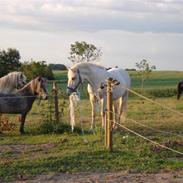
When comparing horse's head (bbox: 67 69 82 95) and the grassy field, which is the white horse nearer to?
horse's head (bbox: 67 69 82 95)

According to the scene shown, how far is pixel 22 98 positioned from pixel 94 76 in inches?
85.8

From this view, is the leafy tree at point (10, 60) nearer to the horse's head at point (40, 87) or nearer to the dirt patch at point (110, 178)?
the horse's head at point (40, 87)

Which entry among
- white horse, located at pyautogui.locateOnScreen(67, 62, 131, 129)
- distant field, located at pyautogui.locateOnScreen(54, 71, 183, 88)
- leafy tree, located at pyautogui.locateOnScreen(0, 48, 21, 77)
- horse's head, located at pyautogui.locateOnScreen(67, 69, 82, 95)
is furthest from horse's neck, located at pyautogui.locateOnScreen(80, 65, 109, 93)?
distant field, located at pyautogui.locateOnScreen(54, 71, 183, 88)

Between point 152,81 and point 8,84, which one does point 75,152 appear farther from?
point 152,81

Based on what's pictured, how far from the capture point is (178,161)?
28.7 feet

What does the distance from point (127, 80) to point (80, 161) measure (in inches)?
229

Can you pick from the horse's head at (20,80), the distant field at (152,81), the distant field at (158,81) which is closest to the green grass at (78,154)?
the horse's head at (20,80)

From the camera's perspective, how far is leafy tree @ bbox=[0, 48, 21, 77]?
49969 millimetres

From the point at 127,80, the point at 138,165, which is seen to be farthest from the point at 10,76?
the point at 138,165

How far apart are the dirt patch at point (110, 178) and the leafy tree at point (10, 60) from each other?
40.9 metres

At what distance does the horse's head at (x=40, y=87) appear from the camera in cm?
1263

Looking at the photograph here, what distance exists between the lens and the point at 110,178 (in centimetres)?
757

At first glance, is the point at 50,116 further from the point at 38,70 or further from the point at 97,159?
the point at 38,70

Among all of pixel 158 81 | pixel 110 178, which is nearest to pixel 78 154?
pixel 110 178
